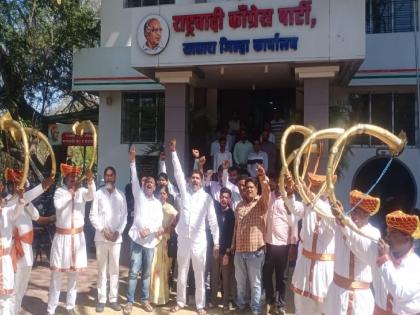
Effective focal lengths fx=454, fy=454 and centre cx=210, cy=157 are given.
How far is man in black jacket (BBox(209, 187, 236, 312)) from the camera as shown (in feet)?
19.5

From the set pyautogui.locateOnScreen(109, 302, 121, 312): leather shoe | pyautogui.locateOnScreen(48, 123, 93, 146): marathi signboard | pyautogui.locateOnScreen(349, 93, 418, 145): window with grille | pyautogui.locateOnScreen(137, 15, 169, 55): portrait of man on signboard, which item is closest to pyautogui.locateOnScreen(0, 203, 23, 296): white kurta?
pyautogui.locateOnScreen(109, 302, 121, 312): leather shoe

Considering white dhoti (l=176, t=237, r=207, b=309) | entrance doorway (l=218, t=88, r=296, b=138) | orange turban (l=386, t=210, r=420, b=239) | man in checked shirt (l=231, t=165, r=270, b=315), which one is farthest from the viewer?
entrance doorway (l=218, t=88, r=296, b=138)

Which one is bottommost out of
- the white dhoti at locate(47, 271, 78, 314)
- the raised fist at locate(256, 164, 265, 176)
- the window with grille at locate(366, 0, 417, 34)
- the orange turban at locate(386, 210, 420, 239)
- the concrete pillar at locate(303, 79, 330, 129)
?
the white dhoti at locate(47, 271, 78, 314)

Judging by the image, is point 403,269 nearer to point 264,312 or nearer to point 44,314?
point 264,312

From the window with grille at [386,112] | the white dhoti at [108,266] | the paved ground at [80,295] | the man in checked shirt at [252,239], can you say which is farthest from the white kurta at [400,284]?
the window with grille at [386,112]

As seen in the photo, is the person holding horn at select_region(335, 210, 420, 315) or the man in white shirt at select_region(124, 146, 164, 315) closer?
the person holding horn at select_region(335, 210, 420, 315)

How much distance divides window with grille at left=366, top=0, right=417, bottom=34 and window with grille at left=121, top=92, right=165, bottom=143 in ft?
18.0

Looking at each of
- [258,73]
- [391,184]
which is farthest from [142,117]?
[391,184]

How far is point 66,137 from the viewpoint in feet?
37.0

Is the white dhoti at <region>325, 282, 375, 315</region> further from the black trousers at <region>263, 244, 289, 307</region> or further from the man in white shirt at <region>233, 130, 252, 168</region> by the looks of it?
the man in white shirt at <region>233, 130, 252, 168</region>

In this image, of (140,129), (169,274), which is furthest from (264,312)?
(140,129)

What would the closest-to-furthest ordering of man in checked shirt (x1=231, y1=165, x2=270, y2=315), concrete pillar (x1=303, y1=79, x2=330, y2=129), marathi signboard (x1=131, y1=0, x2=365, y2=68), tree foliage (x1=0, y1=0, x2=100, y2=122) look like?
man in checked shirt (x1=231, y1=165, x2=270, y2=315), marathi signboard (x1=131, y1=0, x2=365, y2=68), concrete pillar (x1=303, y1=79, x2=330, y2=129), tree foliage (x1=0, y1=0, x2=100, y2=122)

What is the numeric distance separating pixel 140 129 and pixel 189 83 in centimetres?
305

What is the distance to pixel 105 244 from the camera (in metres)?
5.96
